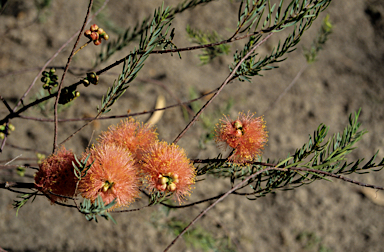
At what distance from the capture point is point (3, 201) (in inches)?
47.6

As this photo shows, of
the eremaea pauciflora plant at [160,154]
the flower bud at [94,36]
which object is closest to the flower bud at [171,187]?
the eremaea pauciflora plant at [160,154]

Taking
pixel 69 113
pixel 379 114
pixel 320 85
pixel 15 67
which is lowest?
pixel 69 113

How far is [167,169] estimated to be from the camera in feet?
→ 1.28

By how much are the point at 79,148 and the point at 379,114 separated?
5.12ft

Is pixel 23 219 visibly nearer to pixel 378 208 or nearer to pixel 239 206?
pixel 239 206

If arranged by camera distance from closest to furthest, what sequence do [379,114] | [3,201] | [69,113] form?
[3,201] < [69,113] < [379,114]

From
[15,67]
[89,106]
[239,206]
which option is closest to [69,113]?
[89,106]

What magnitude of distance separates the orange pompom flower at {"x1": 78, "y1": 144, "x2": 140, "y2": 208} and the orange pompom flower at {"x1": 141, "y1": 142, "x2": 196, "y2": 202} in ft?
0.08

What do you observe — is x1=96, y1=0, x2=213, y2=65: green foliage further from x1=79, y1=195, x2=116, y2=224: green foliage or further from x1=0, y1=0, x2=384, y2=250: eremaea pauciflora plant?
x1=79, y1=195, x2=116, y2=224: green foliage

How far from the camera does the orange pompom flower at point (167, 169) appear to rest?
387 millimetres

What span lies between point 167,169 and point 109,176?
0.08 metres

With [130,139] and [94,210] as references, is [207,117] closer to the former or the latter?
[130,139]

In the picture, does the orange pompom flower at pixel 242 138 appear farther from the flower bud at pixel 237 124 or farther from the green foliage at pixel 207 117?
the green foliage at pixel 207 117

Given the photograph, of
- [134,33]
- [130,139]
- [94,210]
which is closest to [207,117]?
[134,33]
